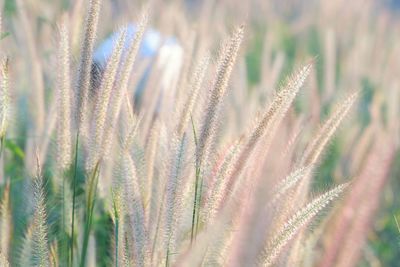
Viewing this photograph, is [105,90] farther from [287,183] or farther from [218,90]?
[287,183]

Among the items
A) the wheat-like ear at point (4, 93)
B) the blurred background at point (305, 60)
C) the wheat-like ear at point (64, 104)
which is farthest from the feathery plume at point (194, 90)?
the wheat-like ear at point (4, 93)

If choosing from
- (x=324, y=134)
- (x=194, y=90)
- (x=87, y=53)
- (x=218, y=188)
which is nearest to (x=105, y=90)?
(x=87, y=53)

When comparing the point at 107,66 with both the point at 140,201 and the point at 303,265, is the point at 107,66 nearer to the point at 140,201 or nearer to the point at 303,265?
the point at 140,201

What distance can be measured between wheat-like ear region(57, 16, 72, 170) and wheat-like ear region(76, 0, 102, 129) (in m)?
0.08

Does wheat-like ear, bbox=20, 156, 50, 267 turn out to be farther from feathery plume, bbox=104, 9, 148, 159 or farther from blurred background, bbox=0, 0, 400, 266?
blurred background, bbox=0, 0, 400, 266

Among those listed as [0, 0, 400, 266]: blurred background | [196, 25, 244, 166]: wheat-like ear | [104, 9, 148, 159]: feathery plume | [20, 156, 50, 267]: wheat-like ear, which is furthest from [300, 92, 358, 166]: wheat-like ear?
[20, 156, 50, 267]: wheat-like ear

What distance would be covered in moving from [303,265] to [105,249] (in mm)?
1063

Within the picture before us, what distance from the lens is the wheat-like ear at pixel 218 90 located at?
1.32 metres

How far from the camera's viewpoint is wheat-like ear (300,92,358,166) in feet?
4.85

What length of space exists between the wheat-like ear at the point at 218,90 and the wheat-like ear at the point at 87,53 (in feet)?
0.77

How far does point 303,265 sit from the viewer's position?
165 cm

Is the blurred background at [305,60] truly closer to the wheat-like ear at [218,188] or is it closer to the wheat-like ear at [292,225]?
the wheat-like ear at [292,225]

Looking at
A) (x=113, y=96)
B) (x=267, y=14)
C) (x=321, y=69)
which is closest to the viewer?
(x=113, y=96)

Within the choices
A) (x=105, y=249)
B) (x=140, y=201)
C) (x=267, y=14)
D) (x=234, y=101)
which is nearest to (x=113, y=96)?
(x=140, y=201)
